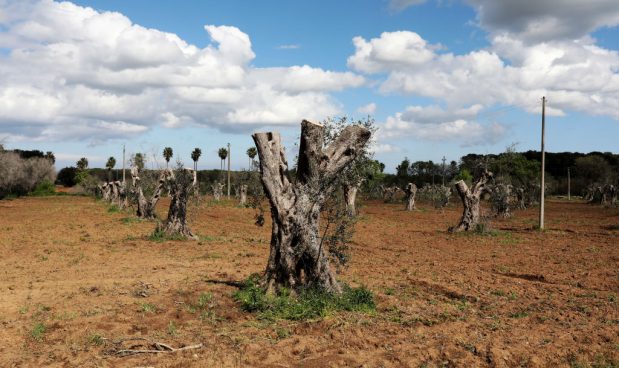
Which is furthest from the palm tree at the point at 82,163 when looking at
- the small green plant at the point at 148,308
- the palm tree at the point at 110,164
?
the small green plant at the point at 148,308

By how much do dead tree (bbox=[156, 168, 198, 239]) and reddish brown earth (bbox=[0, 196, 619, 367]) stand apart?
4.13 ft

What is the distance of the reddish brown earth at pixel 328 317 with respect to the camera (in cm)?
693

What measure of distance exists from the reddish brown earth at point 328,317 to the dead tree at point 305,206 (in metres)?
1.10

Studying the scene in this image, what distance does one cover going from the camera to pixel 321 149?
31.4ft

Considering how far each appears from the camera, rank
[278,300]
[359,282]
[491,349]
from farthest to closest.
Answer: [359,282] → [278,300] → [491,349]

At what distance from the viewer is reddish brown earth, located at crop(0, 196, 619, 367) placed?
693 centimetres

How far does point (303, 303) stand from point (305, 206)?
1.70 meters

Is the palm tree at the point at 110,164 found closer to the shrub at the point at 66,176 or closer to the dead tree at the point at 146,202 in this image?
the shrub at the point at 66,176

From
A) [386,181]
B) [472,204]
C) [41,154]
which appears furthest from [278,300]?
[41,154]

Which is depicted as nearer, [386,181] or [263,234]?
[263,234]

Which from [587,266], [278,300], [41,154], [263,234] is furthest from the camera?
[41,154]

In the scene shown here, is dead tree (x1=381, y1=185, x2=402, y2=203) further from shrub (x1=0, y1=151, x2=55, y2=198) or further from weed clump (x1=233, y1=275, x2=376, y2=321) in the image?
weed clump (x1=233, y1=275, x2=376, y2=321)

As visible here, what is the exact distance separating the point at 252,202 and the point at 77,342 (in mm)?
5455

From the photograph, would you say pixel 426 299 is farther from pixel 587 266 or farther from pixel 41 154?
pixel 41 154
